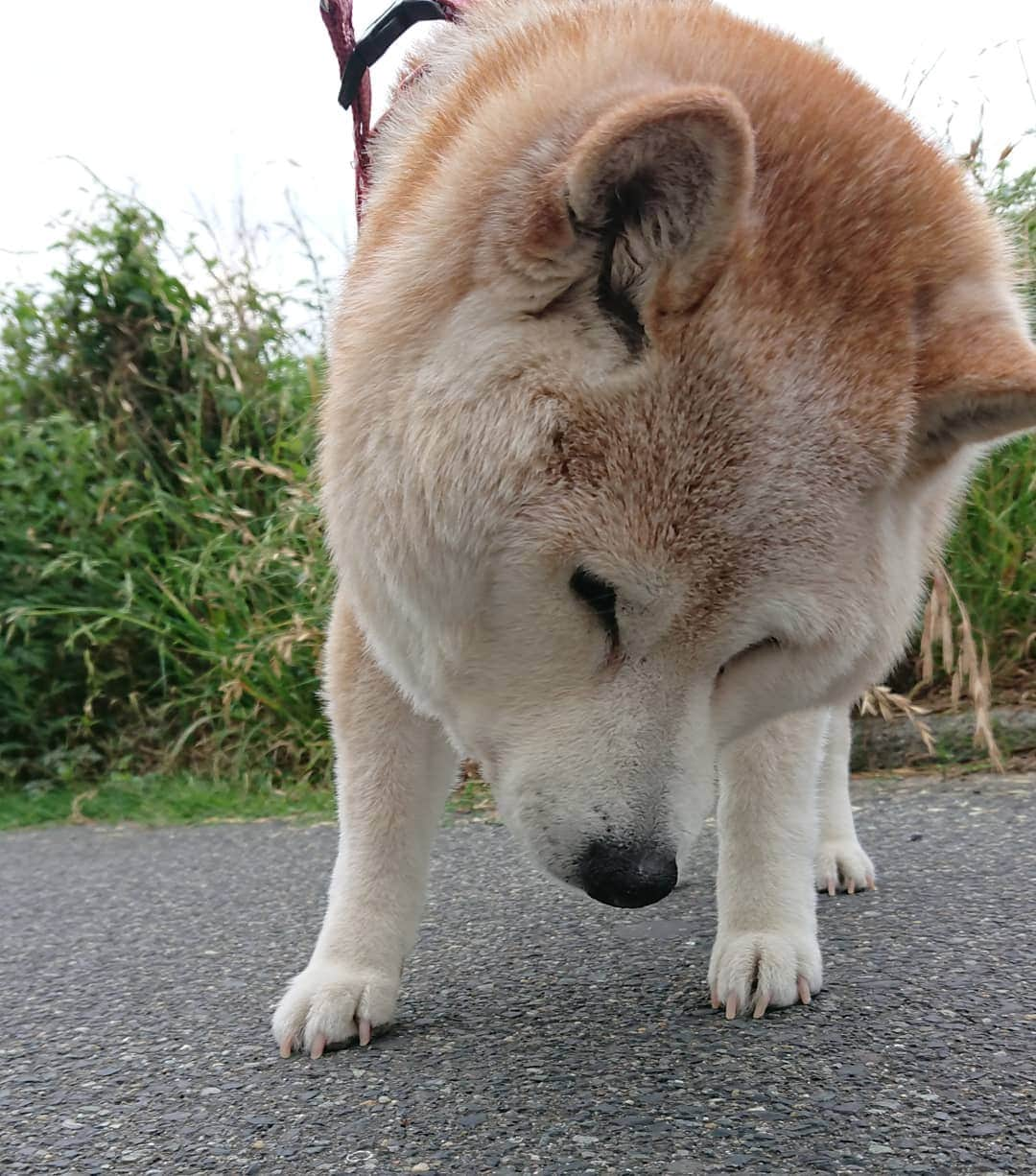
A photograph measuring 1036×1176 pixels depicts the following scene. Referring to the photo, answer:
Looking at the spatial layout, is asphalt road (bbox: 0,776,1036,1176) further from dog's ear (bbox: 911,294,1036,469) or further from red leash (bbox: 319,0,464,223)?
red leash (bbox: 319,0,464,223)

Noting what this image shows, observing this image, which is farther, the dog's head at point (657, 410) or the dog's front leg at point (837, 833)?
the dog's front leg at point (837, 833)

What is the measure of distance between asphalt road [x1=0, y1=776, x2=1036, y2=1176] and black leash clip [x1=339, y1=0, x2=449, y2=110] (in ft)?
5.90

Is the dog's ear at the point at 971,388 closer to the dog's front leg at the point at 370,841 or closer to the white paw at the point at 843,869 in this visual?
the dog's front leg at the point at 370,841

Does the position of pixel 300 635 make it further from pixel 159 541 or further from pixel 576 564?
pixel 576 564

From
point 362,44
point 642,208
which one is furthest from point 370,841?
point 362,44

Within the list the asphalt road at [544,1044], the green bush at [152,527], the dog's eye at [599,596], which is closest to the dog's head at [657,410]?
the dog's eye at [599,596]

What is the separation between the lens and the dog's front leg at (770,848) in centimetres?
200

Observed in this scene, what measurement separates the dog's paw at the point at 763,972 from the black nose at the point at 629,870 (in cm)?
52

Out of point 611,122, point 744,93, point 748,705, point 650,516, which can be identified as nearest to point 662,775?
point 748,705

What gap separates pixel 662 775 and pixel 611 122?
82cm

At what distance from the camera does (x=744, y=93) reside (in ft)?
5.28

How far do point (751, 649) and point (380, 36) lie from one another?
156 cm

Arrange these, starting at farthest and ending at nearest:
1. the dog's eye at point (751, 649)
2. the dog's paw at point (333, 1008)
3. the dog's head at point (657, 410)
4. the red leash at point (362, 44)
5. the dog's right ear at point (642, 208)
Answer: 1. the red leash at point (362, 44)
2. the dog's paw at point (333, 1008)
3. the dog's eye at point (751, 649)
4. the dog's head at point (657, 410)
5. the dog's right ear at point (642, 208)

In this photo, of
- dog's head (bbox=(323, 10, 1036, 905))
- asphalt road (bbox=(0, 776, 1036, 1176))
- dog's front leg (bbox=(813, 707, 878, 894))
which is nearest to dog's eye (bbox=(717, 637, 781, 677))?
dog's head (bbox=(323, 10, 1036, 905))
